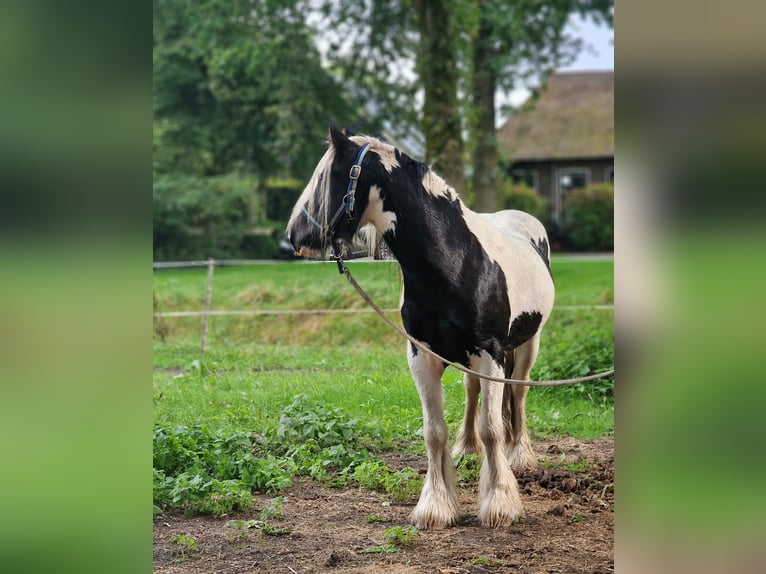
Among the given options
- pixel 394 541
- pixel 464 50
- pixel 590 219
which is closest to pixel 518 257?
pixel 394 541

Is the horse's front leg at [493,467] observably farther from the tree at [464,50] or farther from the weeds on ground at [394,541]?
the tree at [464,50]

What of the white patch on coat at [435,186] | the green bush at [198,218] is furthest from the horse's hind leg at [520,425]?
the green bush at [198,218]

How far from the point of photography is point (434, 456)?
4.37 metres

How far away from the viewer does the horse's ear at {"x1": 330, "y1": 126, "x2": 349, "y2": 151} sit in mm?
3812

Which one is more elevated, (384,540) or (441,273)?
(441,273)

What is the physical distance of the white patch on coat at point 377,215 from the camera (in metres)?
Answer: 3.98

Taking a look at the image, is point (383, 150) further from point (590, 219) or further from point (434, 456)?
point (590, 219)

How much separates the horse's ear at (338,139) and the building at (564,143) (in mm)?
26259
